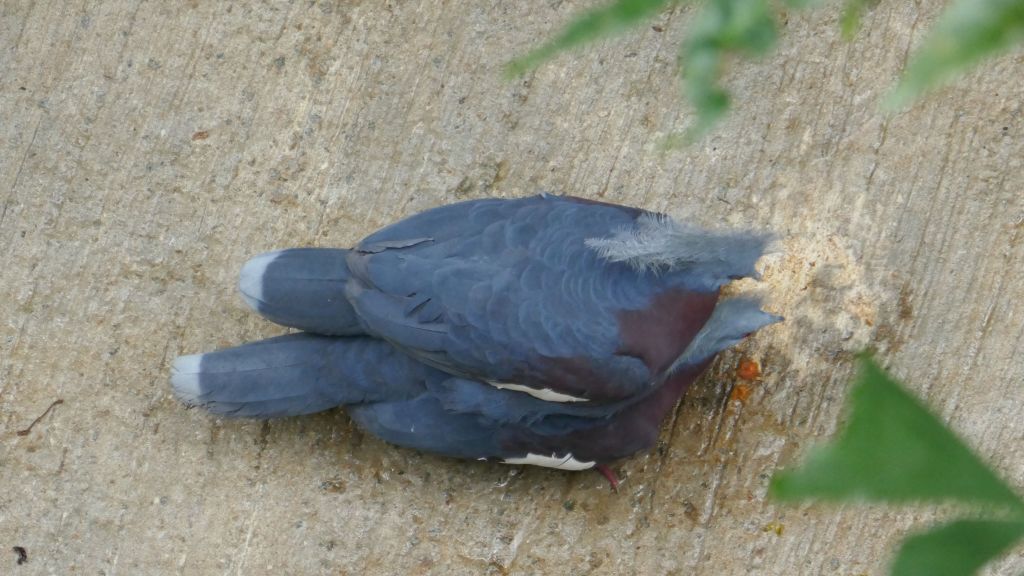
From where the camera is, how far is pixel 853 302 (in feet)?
6.97

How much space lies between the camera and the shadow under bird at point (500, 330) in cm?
183

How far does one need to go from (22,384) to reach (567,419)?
1.24 metres

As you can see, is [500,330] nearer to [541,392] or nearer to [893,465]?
[541,392]

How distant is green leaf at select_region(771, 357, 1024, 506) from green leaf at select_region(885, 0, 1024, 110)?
0.41 feet

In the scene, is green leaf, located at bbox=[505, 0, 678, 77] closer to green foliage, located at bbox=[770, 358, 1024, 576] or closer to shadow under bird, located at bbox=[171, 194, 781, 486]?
green foliage, located at bbox=[770, 358, 1024, 576]

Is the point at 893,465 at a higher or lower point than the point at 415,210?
higher

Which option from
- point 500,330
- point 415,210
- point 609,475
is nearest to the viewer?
point 500,330

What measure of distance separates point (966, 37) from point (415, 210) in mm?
1949

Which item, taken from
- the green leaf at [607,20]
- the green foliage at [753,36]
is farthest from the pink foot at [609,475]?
the green leaf at [607,20]

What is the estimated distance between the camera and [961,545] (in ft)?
1.53

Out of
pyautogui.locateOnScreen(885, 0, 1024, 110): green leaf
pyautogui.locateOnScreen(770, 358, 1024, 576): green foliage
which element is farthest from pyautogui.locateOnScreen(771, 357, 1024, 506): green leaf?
pyautogui.locateOnScreen(885, 0, 1024, 110): green leaf

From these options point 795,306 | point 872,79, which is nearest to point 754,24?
point 795,306

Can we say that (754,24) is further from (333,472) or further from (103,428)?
(103,428)

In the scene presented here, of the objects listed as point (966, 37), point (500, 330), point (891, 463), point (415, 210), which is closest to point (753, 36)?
point (966, 37)
